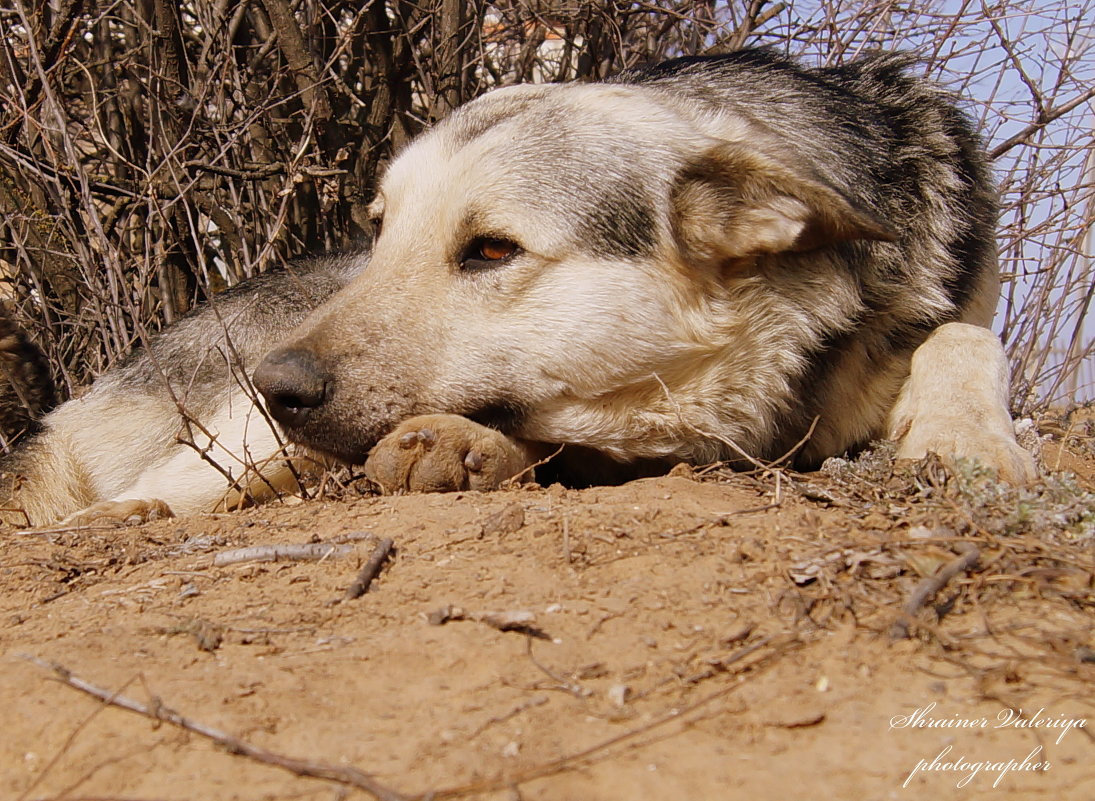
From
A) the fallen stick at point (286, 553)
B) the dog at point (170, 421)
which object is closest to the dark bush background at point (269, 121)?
the dog at point (170, 421)

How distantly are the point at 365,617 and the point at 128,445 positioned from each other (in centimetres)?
269

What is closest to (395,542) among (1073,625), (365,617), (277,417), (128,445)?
(365,617)

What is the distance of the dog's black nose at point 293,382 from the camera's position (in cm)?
321

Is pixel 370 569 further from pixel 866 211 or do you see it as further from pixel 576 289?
pixel 866 211

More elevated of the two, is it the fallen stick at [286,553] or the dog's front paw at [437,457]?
the dog's front paw at [437,457]

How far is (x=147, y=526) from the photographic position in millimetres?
3416

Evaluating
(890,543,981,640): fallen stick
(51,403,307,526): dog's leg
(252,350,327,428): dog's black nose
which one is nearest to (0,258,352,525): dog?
(51,403,307,526): dog's leg

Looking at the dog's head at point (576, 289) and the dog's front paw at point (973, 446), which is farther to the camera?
the dog's head at point (576, 289)

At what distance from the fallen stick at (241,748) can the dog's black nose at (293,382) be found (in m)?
1.32

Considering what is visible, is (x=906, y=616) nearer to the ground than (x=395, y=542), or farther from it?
farther from it

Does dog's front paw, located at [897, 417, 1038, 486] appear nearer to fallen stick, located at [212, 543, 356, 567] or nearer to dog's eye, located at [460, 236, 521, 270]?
dog's eye, located at [460, 236, 521, 270]

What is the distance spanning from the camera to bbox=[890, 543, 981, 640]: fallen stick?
2035 mm

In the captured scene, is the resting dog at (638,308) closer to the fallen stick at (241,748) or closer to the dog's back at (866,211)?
the dog's back at (866,211)

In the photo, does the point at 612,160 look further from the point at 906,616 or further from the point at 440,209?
the point at 906,616
